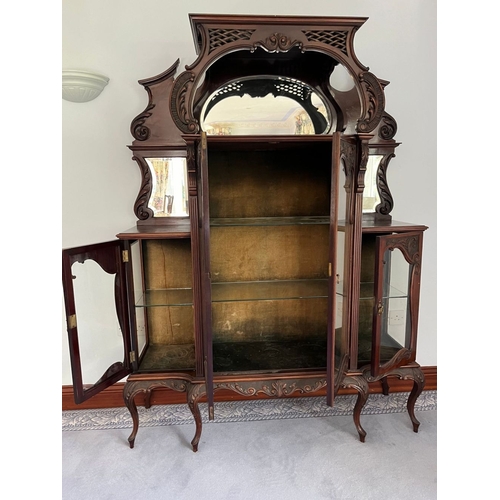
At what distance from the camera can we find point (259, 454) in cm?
174

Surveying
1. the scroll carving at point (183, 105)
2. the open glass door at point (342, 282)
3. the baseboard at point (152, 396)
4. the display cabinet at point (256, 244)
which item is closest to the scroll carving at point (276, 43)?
the display cabinet at point (256, 244)

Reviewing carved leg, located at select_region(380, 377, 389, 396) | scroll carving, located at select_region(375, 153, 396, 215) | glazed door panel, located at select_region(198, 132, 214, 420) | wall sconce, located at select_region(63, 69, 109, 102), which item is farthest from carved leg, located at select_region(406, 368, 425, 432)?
wall sconce, located at select_region(63, 69, 109, 102)

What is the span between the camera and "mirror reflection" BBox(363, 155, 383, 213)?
195 cm

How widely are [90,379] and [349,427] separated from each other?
4.40ft

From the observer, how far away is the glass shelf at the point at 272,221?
72.1 inches

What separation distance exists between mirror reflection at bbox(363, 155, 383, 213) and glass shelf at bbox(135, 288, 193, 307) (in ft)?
3.50

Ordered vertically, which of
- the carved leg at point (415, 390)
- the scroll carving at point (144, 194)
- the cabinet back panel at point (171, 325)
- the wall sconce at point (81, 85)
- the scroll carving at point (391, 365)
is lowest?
the carved leg at point (415, 390)

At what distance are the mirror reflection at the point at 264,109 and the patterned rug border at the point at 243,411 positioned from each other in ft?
5.02

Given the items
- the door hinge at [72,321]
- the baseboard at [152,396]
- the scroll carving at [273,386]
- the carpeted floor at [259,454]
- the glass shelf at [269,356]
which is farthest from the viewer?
the baseboard at [152,396]

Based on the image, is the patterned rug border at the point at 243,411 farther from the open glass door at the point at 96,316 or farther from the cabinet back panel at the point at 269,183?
the cabinet back panel at the point at 269,183

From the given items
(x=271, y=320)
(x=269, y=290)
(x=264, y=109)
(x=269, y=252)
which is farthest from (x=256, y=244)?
(x=264, y=109)

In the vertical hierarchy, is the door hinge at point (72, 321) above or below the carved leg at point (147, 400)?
above

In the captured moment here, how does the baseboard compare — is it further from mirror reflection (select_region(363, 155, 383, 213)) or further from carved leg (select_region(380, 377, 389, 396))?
mirror reflection (select_region(363, 155, 383, 213))

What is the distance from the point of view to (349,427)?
1925mm
